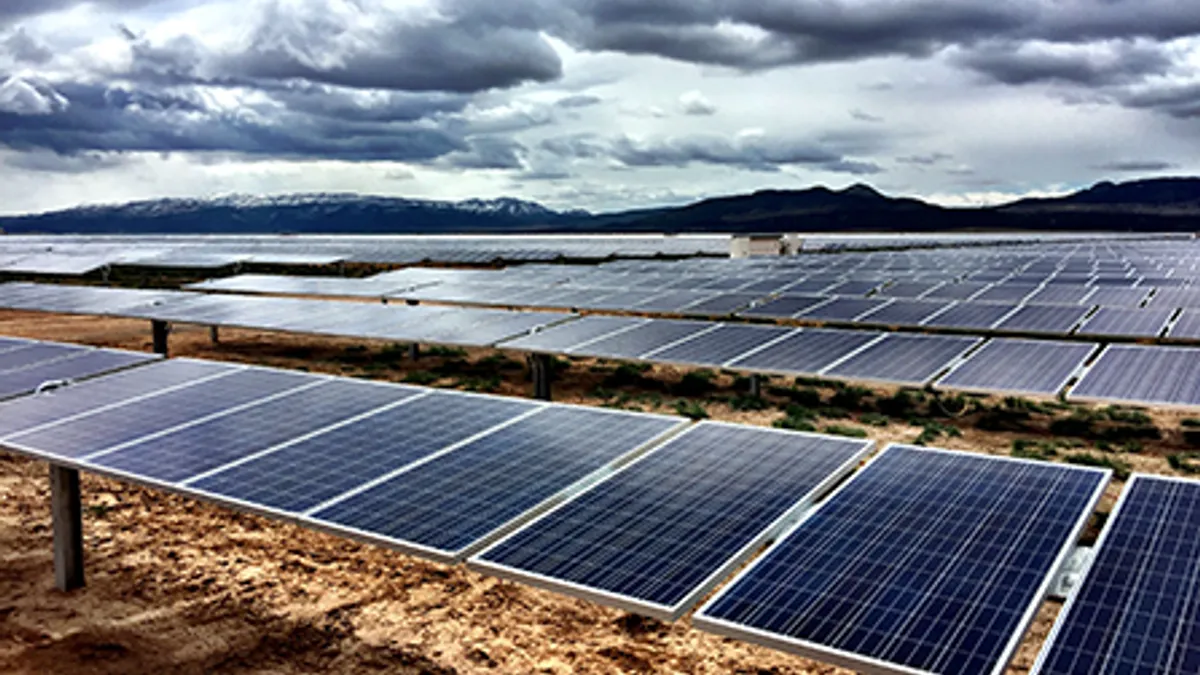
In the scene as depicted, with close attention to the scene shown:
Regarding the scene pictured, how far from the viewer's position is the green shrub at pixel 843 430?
59.4 feet

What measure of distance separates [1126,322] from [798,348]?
320 inches

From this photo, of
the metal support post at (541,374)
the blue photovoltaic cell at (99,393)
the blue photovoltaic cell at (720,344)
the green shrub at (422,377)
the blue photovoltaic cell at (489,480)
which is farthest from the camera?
the green shrub at (422,377)

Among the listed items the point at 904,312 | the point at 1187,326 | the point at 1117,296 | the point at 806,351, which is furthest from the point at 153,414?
the point at 1117,296

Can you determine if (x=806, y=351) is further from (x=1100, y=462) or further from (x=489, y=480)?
(x=489, y=480)

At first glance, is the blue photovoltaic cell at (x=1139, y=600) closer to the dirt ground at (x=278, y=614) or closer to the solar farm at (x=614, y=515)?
the solar farm at (x=614, y=515)

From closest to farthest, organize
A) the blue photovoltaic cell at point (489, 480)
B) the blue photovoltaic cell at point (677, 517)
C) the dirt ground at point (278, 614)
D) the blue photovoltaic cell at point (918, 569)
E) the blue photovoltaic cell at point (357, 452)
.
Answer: the blue photovoltaic cell at point (918, 569), the blue photovoltaic cell at point (677, 517), the blue photovoltaic cell at point (489, 480), the blue photovoltaic cell at point (357, 452), the dirt ground at point (278, 614)

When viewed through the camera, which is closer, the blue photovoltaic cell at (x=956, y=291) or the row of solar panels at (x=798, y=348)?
the row of solar panels at (x=798, y=348)

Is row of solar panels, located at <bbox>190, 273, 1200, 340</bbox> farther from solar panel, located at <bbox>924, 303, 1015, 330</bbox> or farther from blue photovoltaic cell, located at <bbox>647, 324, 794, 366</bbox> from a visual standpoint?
blue photovoltaic cell, located at <bbox>647, 324, 794, 366</bbox>

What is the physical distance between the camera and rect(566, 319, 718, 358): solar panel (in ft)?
59.2

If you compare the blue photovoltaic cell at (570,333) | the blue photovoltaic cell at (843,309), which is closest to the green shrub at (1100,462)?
the blue photovoltaic cell at (843,309)

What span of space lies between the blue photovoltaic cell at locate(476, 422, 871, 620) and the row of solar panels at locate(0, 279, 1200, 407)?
7440mm

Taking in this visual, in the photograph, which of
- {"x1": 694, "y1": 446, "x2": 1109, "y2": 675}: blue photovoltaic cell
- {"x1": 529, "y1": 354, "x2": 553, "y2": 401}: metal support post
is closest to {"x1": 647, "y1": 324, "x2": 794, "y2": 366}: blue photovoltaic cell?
{"x1": 529, "y1": 354, "x2": 553, "y2": 401}: metal support post

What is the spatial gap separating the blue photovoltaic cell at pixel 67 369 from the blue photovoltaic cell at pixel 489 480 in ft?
23.5

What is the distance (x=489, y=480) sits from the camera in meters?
8.23
